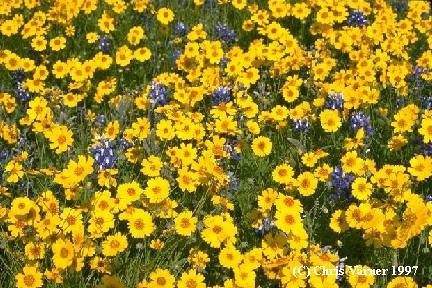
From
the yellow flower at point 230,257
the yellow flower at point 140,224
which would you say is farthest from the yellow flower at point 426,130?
the yellow flower at point 140,224

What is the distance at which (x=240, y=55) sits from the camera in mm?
5891

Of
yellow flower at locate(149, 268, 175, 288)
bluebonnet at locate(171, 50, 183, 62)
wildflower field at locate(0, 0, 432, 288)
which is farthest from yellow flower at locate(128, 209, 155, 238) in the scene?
bluebonnet at locate(171, 50, 183, 62)

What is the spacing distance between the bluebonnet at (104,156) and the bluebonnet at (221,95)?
1128 mm

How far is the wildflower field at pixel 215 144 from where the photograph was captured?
381 centimetres

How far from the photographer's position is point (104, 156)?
14.9 ft

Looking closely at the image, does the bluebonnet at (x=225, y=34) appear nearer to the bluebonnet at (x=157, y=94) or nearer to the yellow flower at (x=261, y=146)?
the bluebonnet at (x=157, y=94)

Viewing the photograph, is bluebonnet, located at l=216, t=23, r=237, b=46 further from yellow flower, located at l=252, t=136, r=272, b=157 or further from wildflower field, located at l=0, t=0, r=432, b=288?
yellow flower, located at l=252, t=136, r=272, b=157

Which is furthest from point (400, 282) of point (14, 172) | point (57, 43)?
point (57, 43)

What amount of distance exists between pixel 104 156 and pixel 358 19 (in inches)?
129

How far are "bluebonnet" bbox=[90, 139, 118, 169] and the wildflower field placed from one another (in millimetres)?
17

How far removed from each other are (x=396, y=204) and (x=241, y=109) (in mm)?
1671

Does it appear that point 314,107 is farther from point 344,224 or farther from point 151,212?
point 151,212

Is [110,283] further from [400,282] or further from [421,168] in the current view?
[421,168]

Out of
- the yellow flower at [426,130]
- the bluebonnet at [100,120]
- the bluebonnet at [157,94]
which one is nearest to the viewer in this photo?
the yellow flower at [426,130]
